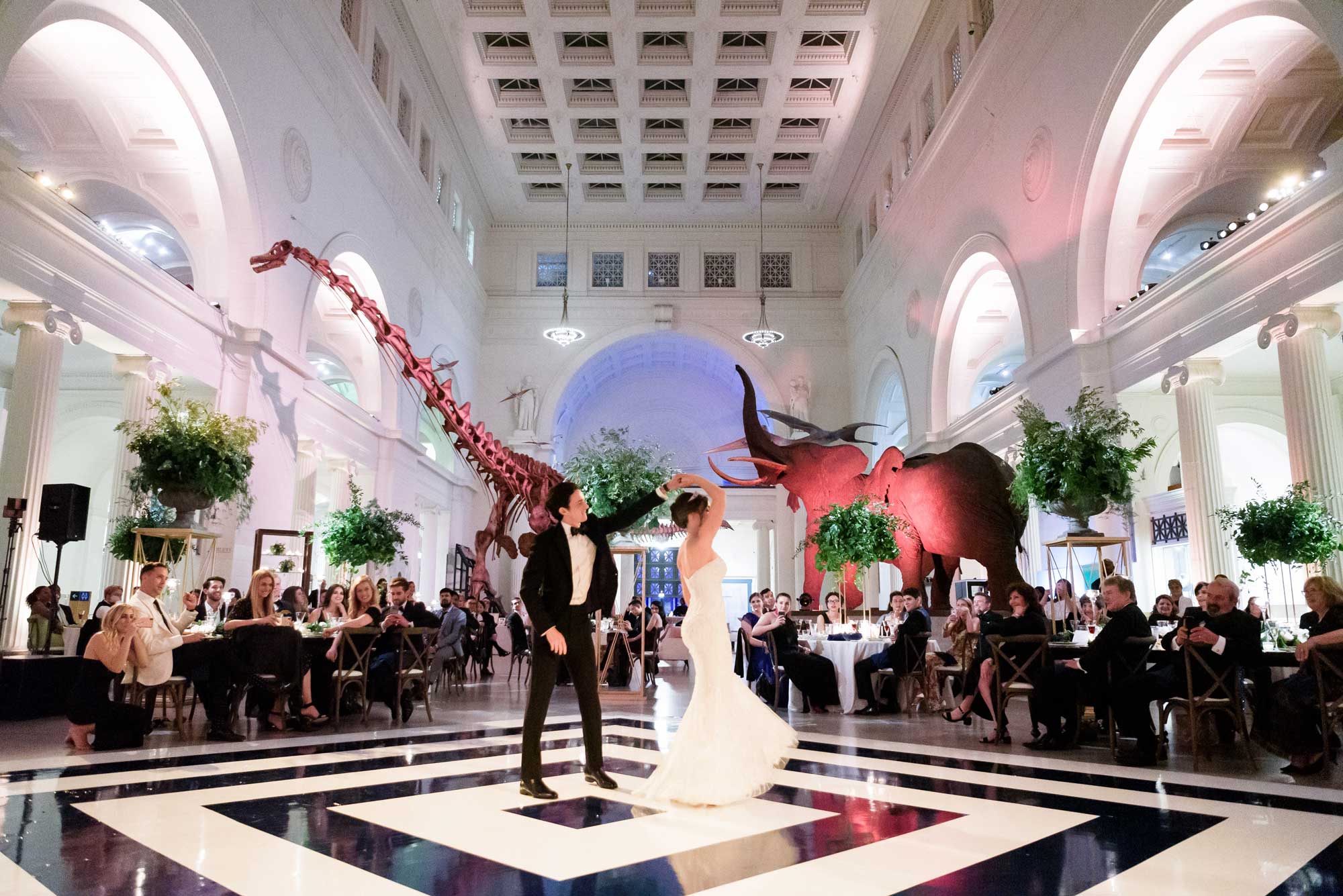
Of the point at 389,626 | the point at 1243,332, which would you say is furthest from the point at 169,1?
the point at 1243,332

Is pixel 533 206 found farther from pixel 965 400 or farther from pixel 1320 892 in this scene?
pixel 1320 892

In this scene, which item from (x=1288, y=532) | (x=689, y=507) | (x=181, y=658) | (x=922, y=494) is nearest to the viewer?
(x=689, y=507)

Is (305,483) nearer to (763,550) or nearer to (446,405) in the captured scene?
(446,405)

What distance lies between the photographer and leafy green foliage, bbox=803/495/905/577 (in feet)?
27.7

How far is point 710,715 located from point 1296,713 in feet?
10.5

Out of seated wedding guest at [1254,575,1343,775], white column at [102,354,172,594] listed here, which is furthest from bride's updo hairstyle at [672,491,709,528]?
white column at [102,354,172,594]

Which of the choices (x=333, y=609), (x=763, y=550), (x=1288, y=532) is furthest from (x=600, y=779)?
(x=763, y=550)

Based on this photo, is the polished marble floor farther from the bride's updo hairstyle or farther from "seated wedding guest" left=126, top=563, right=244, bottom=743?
the bride's updo hairstyle

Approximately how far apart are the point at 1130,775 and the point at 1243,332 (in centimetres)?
547

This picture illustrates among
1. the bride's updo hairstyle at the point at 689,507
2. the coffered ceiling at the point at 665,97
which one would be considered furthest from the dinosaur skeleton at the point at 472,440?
the coffered ceiling at the point at 665,97

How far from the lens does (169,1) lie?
8.12 m

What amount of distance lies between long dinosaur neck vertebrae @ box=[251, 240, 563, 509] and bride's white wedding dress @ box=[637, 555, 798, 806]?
5706 mm

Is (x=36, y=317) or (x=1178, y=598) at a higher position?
(x=36, y=317)

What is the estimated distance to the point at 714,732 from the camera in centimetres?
393
